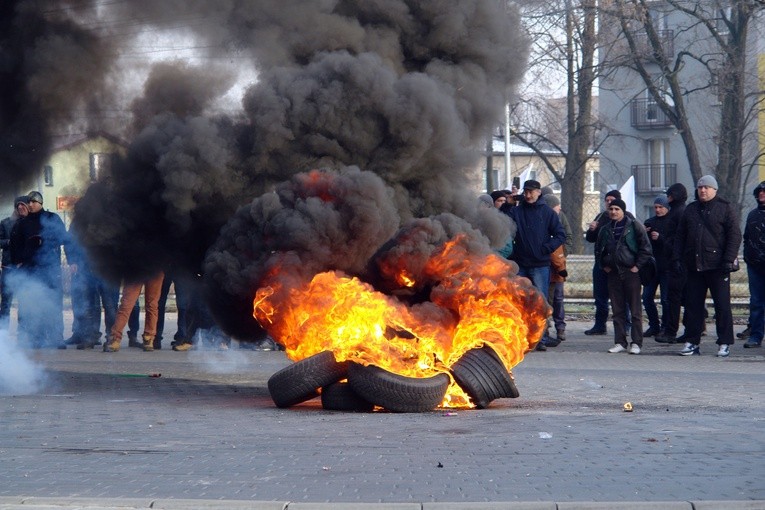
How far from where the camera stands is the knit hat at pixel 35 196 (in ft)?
46.5

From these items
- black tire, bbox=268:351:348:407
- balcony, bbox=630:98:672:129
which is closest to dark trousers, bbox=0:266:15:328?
black tire, bbox=268:351:348:407

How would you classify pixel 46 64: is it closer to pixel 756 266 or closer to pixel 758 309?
pixel 756 266

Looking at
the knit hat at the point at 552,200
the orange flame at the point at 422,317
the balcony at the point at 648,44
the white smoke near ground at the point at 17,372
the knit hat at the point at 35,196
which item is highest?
the balcony at the point at 648,44

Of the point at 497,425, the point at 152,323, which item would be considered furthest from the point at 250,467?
the point at 152,323

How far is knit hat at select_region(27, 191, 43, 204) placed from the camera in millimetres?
14188

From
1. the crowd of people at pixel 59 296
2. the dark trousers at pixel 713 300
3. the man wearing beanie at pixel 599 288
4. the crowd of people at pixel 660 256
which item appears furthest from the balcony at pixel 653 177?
the crowd of people at pixel 59 296

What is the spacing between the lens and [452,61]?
39.4ft

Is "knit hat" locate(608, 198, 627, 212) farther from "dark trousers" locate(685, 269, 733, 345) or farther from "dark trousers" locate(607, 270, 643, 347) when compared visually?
"dark trousers" locate(685, 269, 733, 345)

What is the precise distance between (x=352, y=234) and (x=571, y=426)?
2873mm

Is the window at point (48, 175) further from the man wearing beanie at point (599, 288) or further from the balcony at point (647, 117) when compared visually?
the balcony at point (647, 117)

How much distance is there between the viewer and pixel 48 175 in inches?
515

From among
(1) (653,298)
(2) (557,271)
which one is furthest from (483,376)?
(1) (653,298)

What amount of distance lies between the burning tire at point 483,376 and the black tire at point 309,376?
104cm

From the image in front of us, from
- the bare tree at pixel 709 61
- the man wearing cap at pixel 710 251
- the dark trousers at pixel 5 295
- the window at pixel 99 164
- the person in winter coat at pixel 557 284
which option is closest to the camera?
the window at pixel 99 164
